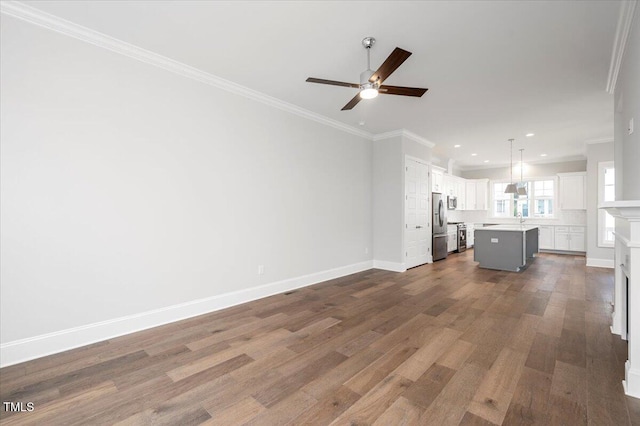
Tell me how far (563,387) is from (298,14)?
11.8 feet

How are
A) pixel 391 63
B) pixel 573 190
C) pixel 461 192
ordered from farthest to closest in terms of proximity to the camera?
1. pixel 461 192
2. pixel 573 190
3. pixel 391 63

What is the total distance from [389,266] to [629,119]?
4209 mm

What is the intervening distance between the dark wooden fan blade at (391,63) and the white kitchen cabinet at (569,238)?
9003mm

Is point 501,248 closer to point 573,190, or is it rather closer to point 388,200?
point 388,200

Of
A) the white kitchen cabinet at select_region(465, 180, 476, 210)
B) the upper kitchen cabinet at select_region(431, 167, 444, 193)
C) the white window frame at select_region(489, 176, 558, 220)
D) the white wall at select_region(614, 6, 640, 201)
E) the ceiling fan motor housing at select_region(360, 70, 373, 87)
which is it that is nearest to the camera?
the white wall at select_region(614, 6, 640, 201)

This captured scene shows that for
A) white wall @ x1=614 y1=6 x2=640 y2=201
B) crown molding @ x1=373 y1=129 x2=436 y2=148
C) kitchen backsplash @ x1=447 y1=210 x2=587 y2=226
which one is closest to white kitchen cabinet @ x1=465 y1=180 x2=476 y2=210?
kitchen backsplash @ x1=447 y1=210 x2=587 y2=226

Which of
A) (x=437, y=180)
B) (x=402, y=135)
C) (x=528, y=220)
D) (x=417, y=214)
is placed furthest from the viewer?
(x=528, y=220)

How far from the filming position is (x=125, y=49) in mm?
2918

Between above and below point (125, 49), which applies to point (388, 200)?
below

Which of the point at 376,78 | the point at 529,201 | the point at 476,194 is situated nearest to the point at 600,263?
the point at 529,201

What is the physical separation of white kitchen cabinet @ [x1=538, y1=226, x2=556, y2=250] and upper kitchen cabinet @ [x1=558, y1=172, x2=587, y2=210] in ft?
2.43

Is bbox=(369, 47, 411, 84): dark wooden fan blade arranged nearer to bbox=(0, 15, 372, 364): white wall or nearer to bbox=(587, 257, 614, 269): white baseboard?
bbox=(0, 15, 372, 364): white wall

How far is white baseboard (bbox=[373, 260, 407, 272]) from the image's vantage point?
19.3 ft

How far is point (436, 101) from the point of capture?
436cm
